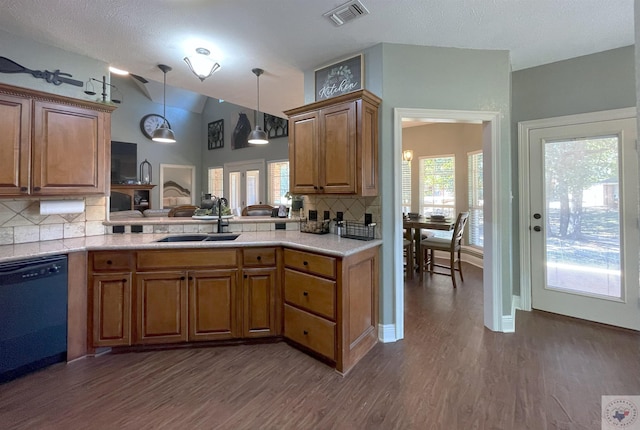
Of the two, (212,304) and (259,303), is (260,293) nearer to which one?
(259,303)

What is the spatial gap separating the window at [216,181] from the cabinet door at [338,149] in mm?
7129

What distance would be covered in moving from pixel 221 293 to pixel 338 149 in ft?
5.05

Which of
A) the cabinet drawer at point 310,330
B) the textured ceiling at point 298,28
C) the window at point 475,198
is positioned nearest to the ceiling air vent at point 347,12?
the textured ceiling at point 298,28

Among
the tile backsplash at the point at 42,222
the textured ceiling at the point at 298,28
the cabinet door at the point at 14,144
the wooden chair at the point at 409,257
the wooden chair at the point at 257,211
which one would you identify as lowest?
the wooden chair at the point at 409,257

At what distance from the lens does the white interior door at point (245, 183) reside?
797 cm

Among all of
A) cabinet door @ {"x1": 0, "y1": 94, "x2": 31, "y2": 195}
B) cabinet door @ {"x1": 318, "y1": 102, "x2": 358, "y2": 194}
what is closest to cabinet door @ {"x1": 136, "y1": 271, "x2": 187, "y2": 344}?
cabinet door @ {"x1": 0, "y1": 94, "x2": 31, "y2": 195}

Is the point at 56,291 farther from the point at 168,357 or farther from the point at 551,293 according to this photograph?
the point at 551,293

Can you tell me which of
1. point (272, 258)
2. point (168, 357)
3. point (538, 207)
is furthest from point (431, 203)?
point (168, 357)

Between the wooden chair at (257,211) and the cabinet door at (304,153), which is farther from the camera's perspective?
the wooden chair at (257,211)

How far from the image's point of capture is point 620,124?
278 cm

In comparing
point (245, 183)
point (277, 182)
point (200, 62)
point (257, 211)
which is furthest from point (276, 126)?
point (200, 62)

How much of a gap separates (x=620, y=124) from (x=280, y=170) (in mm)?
6141

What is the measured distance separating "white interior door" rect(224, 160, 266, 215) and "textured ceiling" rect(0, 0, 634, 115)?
492cm

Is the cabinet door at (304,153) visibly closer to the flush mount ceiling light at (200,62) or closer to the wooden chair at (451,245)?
the flush mount ceiling light at (200,62)
